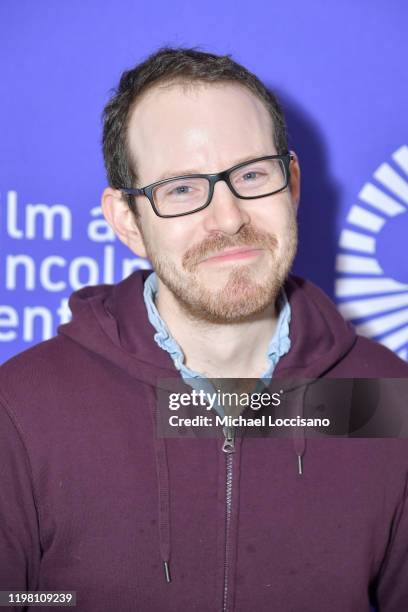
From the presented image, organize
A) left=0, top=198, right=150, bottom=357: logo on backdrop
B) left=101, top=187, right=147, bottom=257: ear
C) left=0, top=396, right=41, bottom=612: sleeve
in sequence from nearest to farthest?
left=0, top=396, right=41, bottom=612: sleeve, left=101, top=187, right=147, bottom=257: ear, left=0, top=198, right=150, bottom=357: logo on backdrop

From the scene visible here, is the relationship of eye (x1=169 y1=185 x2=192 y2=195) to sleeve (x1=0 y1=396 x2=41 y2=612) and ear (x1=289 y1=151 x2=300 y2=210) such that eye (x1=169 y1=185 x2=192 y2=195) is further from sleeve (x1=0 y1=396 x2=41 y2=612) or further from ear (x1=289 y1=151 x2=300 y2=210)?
sleeve (x1=0 y1=396 x2=41 y2=612)

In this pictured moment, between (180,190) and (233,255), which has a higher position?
(180,190)

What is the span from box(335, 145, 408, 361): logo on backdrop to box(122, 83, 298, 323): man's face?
407 millimetres

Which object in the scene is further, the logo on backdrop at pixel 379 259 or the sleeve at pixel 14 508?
the logo on backdrop at pixel 379 259

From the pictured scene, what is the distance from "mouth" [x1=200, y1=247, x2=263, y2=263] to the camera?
4.18 ft

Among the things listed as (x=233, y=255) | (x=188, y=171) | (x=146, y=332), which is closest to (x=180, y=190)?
(x=188, y=171)

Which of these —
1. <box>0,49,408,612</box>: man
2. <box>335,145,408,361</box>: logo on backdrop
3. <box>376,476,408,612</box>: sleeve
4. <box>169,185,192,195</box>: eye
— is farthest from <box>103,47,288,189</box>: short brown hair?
<box>376,476,408,612</box>: sleeve

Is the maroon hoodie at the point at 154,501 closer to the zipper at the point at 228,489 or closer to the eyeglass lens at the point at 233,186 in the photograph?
the zipper at the point at 228,489

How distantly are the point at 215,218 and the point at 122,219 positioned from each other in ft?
0.96

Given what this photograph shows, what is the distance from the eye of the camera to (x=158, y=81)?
1.38 meters

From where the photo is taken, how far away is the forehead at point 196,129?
1.29 meters

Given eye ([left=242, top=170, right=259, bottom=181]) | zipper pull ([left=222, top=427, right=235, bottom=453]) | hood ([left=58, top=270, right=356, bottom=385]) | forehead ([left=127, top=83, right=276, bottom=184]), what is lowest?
zipper pull ([left=222, top=427, right=235, bottom=453])

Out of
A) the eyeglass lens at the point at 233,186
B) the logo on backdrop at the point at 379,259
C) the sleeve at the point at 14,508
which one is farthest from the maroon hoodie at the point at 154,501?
the logo on backdrop at the point at 379,259

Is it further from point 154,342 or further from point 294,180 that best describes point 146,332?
point 294,180
